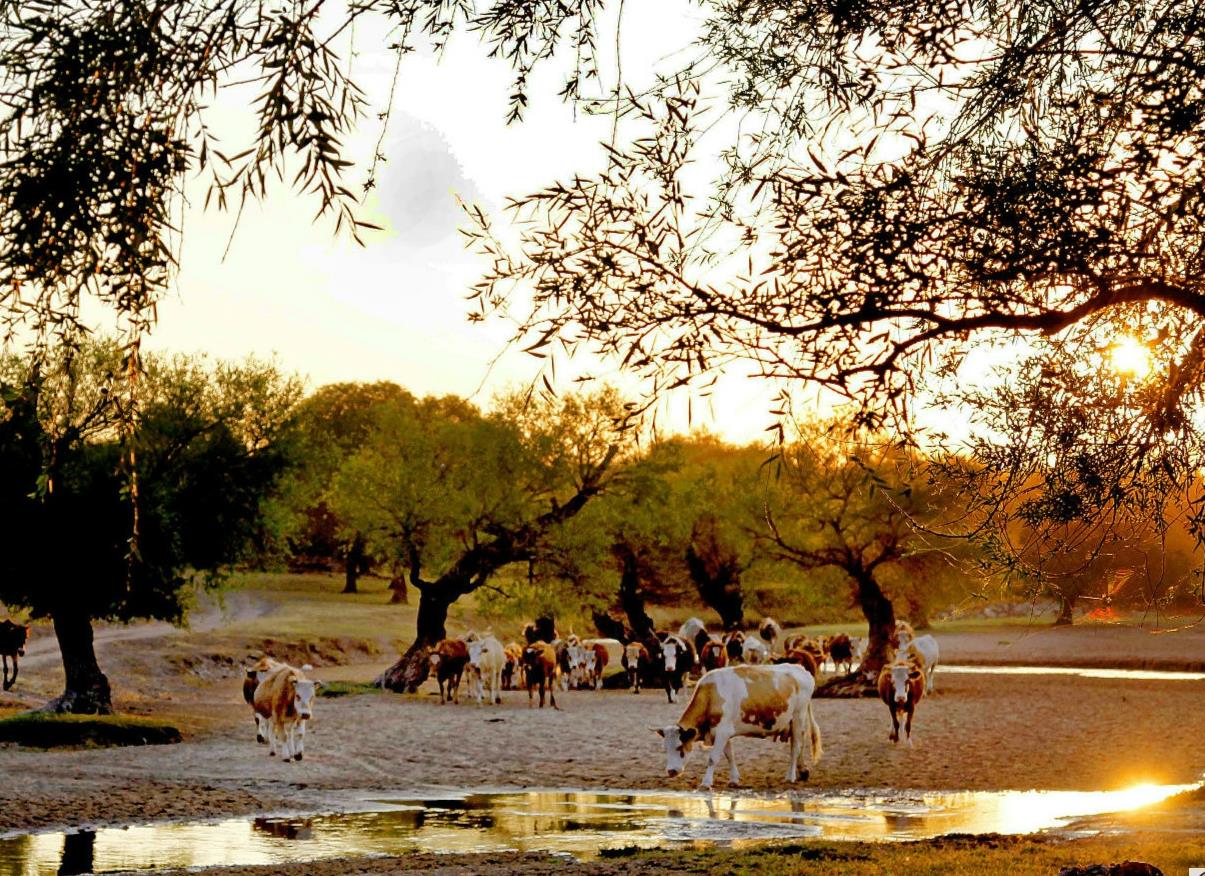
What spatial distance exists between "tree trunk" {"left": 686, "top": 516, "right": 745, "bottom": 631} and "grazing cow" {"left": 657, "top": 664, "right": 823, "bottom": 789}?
3486 cm

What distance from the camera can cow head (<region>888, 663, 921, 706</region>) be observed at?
24.2 meters

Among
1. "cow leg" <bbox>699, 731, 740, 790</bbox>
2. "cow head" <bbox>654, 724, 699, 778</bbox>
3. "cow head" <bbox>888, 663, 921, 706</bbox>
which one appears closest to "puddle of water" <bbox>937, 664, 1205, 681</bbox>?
"cow head" <bbox>888, 663, 921, 706</bbox>

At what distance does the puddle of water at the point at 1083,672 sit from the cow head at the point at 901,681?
22.2 m

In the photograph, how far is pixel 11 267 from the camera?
6051 millimetres

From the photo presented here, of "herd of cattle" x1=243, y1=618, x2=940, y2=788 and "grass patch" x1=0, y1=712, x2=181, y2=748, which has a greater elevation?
"herd of cattle" x1=243, y1=618, x2=940, y2=788

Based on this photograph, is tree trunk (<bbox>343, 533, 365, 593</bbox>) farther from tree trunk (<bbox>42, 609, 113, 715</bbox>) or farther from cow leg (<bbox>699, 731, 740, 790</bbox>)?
cow leg (<bbox>699, 731, 740, 790</bbox>)

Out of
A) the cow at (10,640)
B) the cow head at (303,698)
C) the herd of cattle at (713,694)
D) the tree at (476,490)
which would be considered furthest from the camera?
the tree at (476,490)

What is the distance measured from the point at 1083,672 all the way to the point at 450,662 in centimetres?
2434

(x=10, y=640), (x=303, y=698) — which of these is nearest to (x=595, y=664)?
(x=10, y=640)

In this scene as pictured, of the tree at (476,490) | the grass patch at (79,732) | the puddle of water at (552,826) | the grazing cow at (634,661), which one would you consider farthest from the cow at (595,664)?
the puddle of water at (552,826)

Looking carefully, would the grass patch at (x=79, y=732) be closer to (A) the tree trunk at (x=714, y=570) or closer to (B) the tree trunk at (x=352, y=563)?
(A) the tree trunk at (x=714, y=570)

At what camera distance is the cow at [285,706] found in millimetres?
22625

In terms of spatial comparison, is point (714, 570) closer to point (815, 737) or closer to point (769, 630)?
point (769, 630)

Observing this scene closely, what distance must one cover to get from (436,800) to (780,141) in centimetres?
1197
